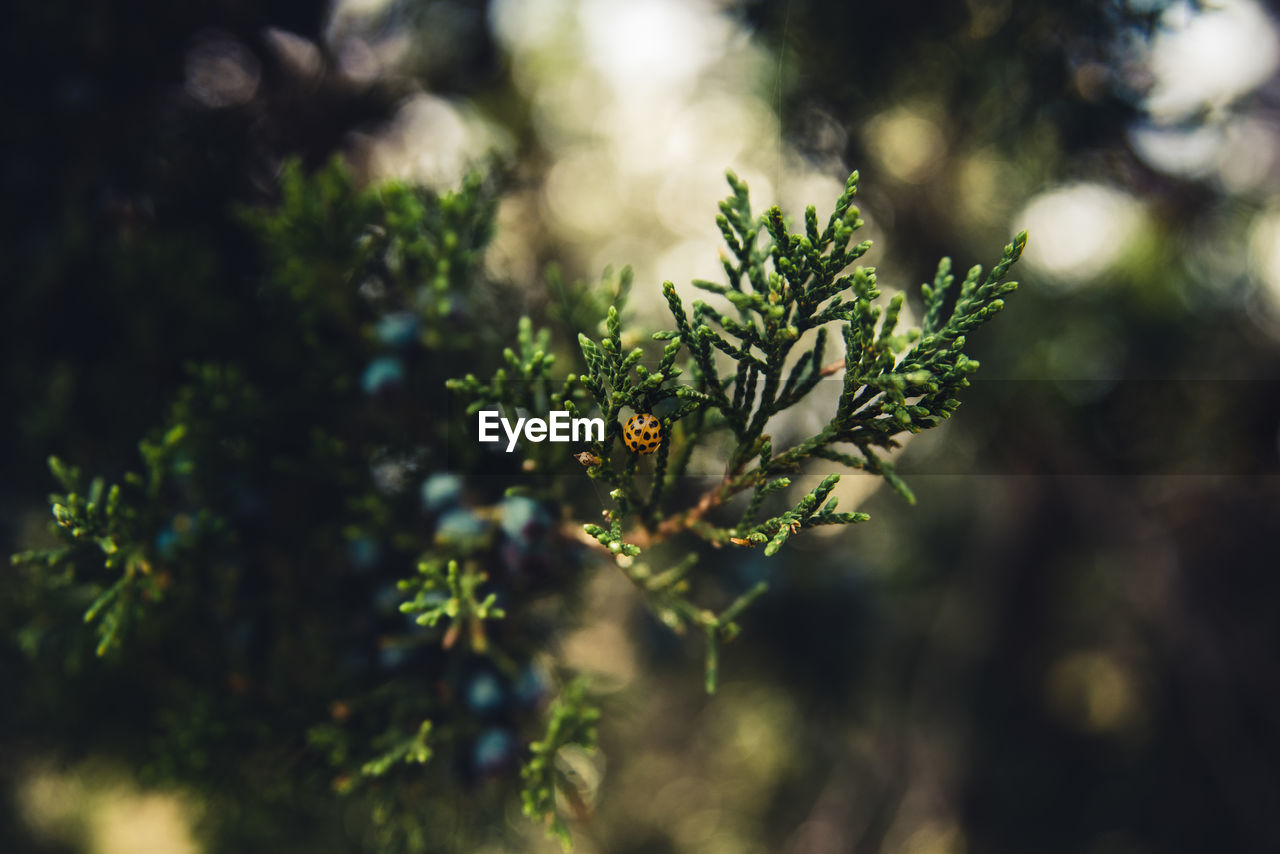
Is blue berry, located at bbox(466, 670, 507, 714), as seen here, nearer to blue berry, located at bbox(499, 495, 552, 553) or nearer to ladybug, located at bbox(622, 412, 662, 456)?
blue berry, located at bbox(499, 495, 552, 553)

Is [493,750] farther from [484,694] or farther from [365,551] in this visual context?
[365,551]

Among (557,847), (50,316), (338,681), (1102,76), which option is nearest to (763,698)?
(557,847)

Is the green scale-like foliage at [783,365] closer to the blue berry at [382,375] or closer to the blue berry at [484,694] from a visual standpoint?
the blue berry at [382,375]

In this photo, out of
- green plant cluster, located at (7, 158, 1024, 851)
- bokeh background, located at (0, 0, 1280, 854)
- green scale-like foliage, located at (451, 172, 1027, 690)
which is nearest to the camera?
green scale-like foliage, located at (451, 172, 1027, 690)

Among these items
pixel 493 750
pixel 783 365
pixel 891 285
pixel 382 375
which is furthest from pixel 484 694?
pixel 891 285

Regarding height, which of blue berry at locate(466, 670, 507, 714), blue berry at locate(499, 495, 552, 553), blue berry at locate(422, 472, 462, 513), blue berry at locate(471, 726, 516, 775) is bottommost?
blue berry at locate(471, 726, 516, 775)

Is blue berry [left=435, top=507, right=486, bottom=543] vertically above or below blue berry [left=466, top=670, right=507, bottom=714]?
above

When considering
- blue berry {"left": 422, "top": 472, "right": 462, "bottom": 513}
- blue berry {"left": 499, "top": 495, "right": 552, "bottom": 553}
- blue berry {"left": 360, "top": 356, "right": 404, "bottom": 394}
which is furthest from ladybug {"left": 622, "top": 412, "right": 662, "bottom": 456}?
blue berry {"left": 360, "top": 356, "right": 404, "bottom": 394}
